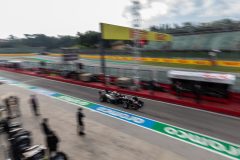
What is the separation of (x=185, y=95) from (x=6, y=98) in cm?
1288

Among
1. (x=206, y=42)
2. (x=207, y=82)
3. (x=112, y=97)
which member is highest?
(x=206, y=42)

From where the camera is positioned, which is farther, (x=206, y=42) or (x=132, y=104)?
(x=206, y=42)

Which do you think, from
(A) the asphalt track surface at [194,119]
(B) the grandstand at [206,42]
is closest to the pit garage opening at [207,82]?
(A) the asphalt track surface at [194,119]

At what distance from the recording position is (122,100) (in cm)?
1844

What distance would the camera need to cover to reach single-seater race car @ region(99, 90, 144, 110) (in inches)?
695

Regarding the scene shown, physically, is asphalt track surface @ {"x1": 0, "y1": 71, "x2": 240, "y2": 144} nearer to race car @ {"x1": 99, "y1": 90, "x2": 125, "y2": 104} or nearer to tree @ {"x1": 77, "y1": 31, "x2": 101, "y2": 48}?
race car @ {"x1": 99, "y1": 90, "x2": 125, "y2": 104}

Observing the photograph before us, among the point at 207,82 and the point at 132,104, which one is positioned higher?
the point at 207,82

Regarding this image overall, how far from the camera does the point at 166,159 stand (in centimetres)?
1046

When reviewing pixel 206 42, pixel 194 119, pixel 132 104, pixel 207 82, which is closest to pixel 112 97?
pixel 132 104

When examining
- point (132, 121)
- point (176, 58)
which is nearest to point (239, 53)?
point (176, 58)

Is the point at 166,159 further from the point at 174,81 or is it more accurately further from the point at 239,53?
the point at 239,53

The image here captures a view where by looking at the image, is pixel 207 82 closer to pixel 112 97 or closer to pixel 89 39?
pixel 112 97

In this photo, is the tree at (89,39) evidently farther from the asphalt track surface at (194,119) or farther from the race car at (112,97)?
the race car at (112,97)

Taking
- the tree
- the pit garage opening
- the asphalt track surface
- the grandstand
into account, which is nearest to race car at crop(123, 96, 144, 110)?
the asphalt track surface
